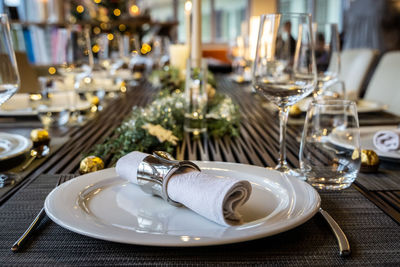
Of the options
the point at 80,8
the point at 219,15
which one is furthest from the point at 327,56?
the point at 219,15

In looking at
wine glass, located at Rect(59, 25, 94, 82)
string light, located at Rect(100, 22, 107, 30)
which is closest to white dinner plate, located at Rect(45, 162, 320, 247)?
wine glass, located at Rect(59, 25, 94, 82)

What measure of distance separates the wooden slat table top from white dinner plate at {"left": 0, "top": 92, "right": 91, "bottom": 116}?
0.26ft

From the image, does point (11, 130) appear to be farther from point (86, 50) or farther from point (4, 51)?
point (86, 50)

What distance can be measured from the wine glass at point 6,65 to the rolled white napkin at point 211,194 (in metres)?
0.35

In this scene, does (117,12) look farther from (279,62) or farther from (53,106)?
(279,62)

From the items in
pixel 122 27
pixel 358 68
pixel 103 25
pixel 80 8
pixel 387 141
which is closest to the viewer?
pixel 387 141

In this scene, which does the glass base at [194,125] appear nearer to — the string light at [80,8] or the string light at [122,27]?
the string light at [122,27]

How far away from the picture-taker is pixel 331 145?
657 millimetres

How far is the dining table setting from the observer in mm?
420

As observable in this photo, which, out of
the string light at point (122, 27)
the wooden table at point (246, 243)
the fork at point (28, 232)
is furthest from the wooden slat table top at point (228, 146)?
the string light at point (122, 27)

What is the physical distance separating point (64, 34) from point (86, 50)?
0.73 ft

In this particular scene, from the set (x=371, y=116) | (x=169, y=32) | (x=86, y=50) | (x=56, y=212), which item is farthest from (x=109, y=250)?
(x=169, y=32)

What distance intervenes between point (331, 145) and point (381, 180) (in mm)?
102

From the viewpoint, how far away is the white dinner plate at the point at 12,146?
30.5 inches
